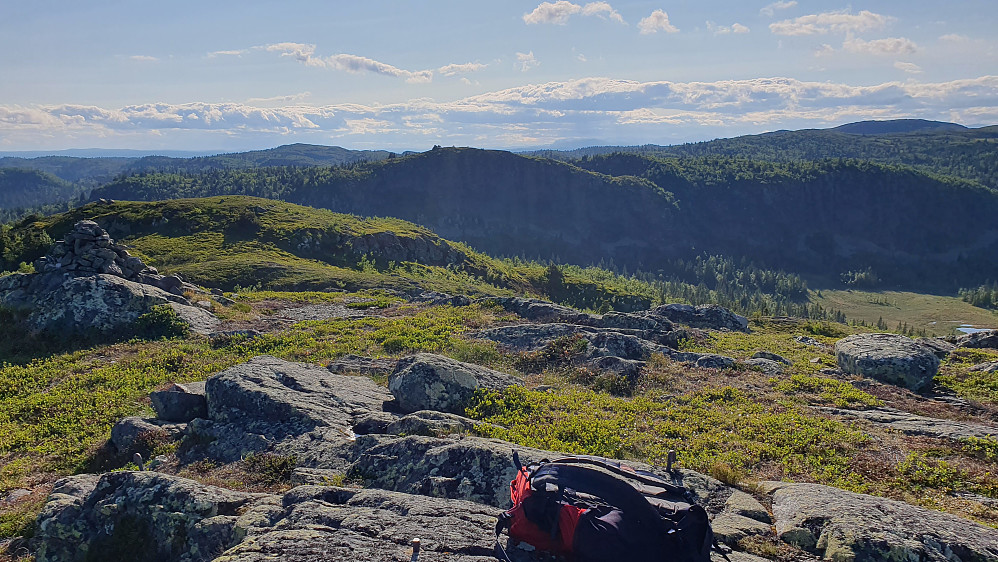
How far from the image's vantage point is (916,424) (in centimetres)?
1766

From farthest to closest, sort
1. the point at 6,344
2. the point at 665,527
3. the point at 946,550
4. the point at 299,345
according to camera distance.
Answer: the point at 299,345 → the point at 6,344 → the point at 946,550 → the point at 665,527

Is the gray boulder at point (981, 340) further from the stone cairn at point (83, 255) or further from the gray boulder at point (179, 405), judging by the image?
the stone cairn at point (83, 255)

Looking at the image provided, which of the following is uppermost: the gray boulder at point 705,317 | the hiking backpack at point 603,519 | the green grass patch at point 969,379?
the hiking backpack at point 603,519

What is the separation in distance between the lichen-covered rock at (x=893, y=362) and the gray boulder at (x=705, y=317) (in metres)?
17.0

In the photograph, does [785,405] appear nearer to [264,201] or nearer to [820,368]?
[820,368]

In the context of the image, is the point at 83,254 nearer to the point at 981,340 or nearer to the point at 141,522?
the point at 141,522

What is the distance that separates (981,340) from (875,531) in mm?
41020

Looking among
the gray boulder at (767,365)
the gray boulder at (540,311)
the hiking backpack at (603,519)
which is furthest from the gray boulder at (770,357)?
the hiking backpack at (603,519)

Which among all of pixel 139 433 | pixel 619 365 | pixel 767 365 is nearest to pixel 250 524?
pixel 139 433

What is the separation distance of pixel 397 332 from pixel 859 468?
23392mm

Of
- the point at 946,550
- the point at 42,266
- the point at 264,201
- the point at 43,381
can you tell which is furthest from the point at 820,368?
the point at 264,201

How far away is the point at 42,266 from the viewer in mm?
31344

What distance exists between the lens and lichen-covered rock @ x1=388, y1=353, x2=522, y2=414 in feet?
58.7

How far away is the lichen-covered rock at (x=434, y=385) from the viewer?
1791cm
